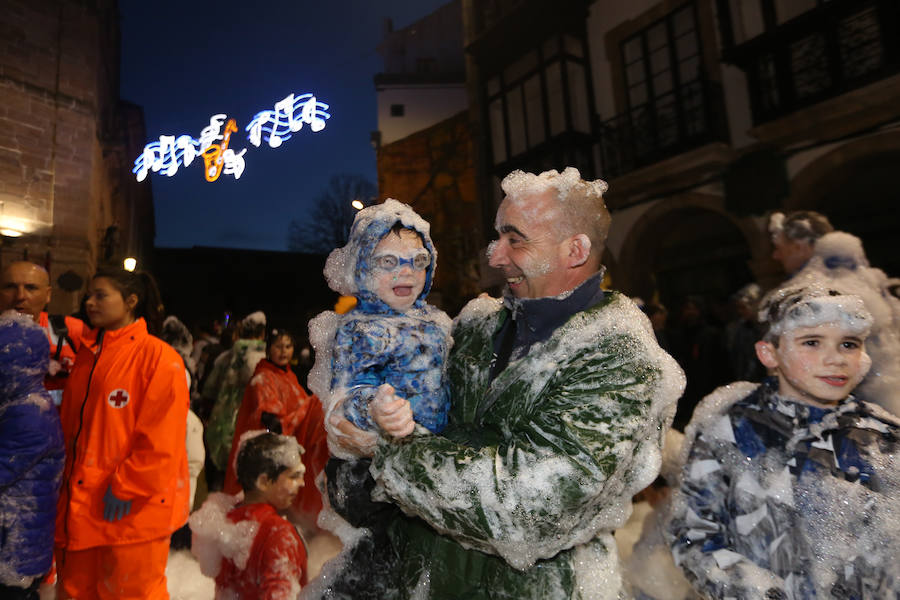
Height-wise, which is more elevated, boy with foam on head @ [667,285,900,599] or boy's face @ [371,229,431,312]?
boy's face @ [371,229,431,312]

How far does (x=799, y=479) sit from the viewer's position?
6.02 ft

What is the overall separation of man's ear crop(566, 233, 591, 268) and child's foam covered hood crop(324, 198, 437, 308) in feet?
1.92

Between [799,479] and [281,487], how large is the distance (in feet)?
8.42

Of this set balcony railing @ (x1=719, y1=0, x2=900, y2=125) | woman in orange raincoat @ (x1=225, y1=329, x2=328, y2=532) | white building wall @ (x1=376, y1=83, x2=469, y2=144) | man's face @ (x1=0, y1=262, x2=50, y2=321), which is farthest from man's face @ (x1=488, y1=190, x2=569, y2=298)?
white building wall @ (x1=376, y1=83, x2=469, y2=144)

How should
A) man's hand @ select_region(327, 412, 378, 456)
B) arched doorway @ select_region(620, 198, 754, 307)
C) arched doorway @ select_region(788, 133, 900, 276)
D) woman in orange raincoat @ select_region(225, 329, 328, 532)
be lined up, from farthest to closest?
arched doorway @ select_region(620, 198, 754, 307), arched doorway @ select_region(788, 133, 900, 276), woman in orange raincoat @ select_region(225, 329, 328, 532), man's hand @ select_region(327, 412, 378, 456)

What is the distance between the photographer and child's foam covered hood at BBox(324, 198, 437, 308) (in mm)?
2047

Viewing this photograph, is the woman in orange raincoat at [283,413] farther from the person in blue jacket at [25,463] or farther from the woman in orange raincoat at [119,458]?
the person in blue jacket at [25,463]

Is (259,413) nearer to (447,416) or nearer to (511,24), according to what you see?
(447,416)

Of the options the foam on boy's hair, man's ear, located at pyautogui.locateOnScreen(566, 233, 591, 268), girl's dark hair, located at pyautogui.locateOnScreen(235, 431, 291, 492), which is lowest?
girl's dark hair, located at pyautogui.locateOnScreen(235, 431, 291, 492)

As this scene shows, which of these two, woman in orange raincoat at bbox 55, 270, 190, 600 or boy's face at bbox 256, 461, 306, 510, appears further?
boy's face at bbox 256, 461, 306, 510

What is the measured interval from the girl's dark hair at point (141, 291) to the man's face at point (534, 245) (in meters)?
2.43

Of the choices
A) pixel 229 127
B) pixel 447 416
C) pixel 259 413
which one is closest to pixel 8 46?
pixel 229 127

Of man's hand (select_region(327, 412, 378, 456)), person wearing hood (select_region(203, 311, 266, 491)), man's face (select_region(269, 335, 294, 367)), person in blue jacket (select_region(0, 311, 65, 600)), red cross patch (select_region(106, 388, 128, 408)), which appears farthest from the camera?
person wearing hood (select_region(203, 311, 266, 491))

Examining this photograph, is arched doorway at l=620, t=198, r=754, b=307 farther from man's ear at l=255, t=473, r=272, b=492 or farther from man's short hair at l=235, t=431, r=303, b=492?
man's ear at l=255, t=473, r=272, b=492
